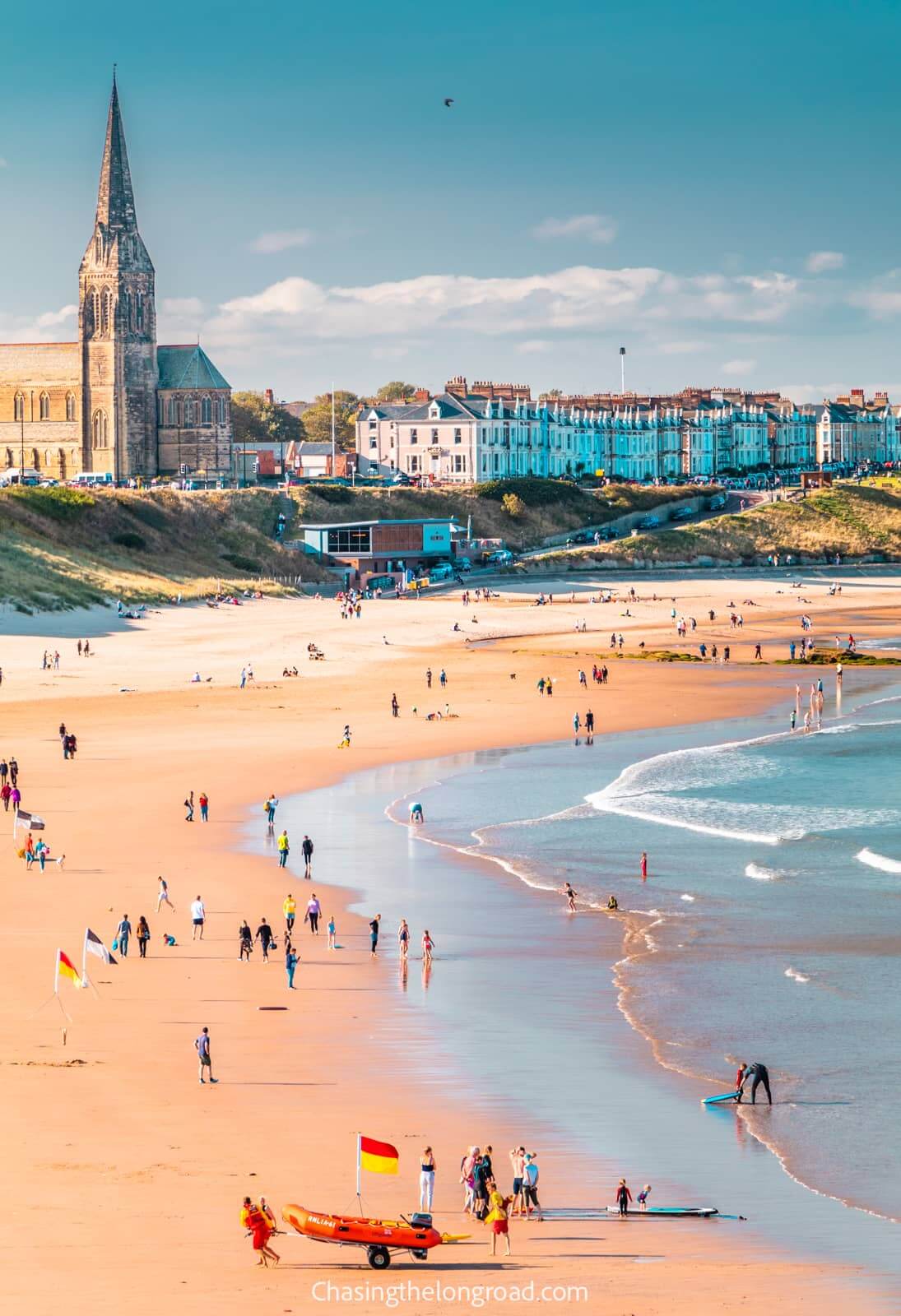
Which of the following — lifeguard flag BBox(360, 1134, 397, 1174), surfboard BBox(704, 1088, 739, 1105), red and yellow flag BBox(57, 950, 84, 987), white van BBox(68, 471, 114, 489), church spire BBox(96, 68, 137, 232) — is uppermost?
church spire BBox(96, 68, 137, 232)

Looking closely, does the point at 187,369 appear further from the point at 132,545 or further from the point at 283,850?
the point at 283,850

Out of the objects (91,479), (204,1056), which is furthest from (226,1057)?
(91,479)

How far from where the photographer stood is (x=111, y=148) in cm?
12738

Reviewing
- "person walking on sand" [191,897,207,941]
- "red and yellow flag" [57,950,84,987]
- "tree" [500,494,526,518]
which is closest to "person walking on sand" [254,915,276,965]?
"person walking on sand" [191,897,207,941]

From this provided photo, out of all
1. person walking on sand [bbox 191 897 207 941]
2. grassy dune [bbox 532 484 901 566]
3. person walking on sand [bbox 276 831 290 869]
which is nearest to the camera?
person walking on sand [bbox 191 897 207 941]

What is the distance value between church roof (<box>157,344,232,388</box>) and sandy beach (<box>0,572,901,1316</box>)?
2727 inches

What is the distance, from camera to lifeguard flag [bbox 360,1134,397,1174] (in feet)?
57.1

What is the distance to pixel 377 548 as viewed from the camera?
103875 millimetres

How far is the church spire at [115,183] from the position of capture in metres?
126

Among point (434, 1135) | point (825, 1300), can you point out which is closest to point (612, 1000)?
point (434, 1135)

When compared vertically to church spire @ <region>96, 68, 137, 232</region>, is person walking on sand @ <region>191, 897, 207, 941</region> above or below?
below

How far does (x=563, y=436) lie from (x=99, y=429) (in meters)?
45.5

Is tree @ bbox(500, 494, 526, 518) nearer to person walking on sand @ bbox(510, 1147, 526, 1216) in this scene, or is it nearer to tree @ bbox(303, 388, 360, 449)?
tree @ bbox(303, 388, 360, 449)

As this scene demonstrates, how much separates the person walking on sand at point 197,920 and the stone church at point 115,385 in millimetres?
98201
